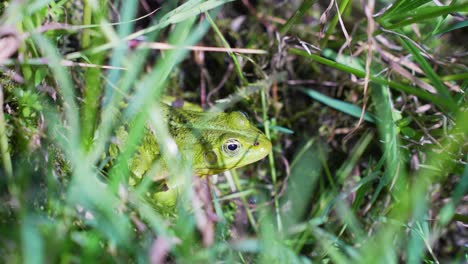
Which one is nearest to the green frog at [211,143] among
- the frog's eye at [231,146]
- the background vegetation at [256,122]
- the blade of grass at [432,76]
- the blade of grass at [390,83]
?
the frog's eye at [231,146]

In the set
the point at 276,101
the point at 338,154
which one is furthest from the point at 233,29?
the point at 338,154

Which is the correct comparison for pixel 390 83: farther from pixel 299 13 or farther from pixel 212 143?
pixel 212 143

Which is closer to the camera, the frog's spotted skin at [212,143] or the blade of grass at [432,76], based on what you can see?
the blade of grass at [432,76]

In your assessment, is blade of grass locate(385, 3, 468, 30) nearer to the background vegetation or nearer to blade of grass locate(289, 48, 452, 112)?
the background vegetation

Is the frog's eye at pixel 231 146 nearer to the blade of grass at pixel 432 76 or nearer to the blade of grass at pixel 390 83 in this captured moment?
the blade of grass at pixel 390 83

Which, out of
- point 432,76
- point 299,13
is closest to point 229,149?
point 299,13

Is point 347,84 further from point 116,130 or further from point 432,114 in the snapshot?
point 116,130

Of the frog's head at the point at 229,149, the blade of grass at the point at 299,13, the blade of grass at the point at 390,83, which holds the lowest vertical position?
the frog's head at the point at 229,149

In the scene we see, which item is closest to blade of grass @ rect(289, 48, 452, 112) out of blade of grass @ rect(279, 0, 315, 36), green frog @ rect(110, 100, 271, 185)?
blade of grass @ rect(279, 0, 315, 36)

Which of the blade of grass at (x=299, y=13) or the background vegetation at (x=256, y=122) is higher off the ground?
the blade of grass at (x=299, y=13)
